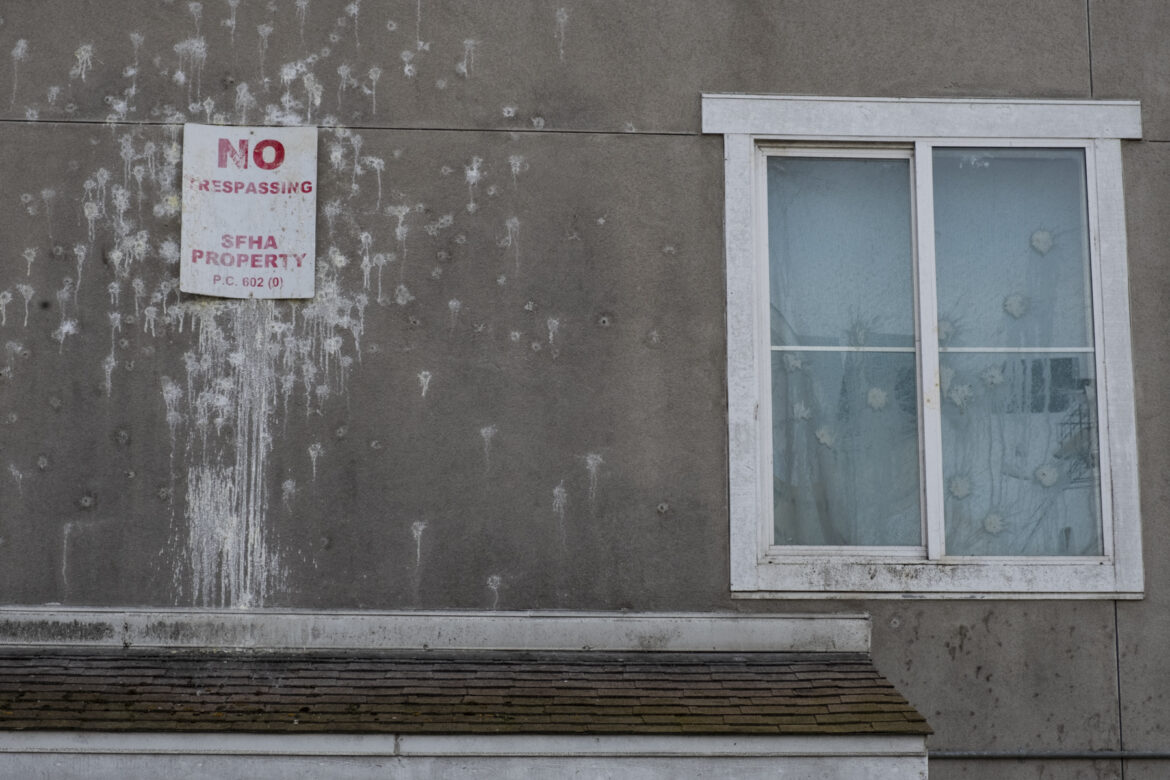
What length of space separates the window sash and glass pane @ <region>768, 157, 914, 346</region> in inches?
1.7

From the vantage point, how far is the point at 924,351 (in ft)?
18.4

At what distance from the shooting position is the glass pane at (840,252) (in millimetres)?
5664

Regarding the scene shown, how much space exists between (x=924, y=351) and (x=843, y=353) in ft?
1.24

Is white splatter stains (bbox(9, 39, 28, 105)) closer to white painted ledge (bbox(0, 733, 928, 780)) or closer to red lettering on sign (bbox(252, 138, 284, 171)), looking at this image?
red lettering on sign (bbox(252, 138, 284, 171))

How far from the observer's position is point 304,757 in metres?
4.52

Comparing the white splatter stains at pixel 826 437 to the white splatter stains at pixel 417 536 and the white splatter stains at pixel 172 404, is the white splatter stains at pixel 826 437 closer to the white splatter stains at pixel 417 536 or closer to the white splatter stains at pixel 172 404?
the white splatter stains at pixel 417 536

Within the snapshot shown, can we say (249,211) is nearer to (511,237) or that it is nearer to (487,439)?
(511,237)

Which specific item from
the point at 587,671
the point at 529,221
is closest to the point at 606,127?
the point at 529,221

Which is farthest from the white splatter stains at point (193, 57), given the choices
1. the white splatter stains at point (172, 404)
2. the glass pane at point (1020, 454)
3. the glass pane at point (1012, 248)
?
the glass pane at point (1020, 454)

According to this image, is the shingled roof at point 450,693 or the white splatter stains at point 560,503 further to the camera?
the white splatter stains at point 560,503

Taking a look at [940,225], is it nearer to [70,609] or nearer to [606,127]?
[606,127]

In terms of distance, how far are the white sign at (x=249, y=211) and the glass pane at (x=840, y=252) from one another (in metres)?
2.24

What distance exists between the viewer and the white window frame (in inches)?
213

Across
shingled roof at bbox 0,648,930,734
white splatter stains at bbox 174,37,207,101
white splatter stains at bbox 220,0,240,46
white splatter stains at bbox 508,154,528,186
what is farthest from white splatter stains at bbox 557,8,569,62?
shingled roof at bbox 0,648,930,734
